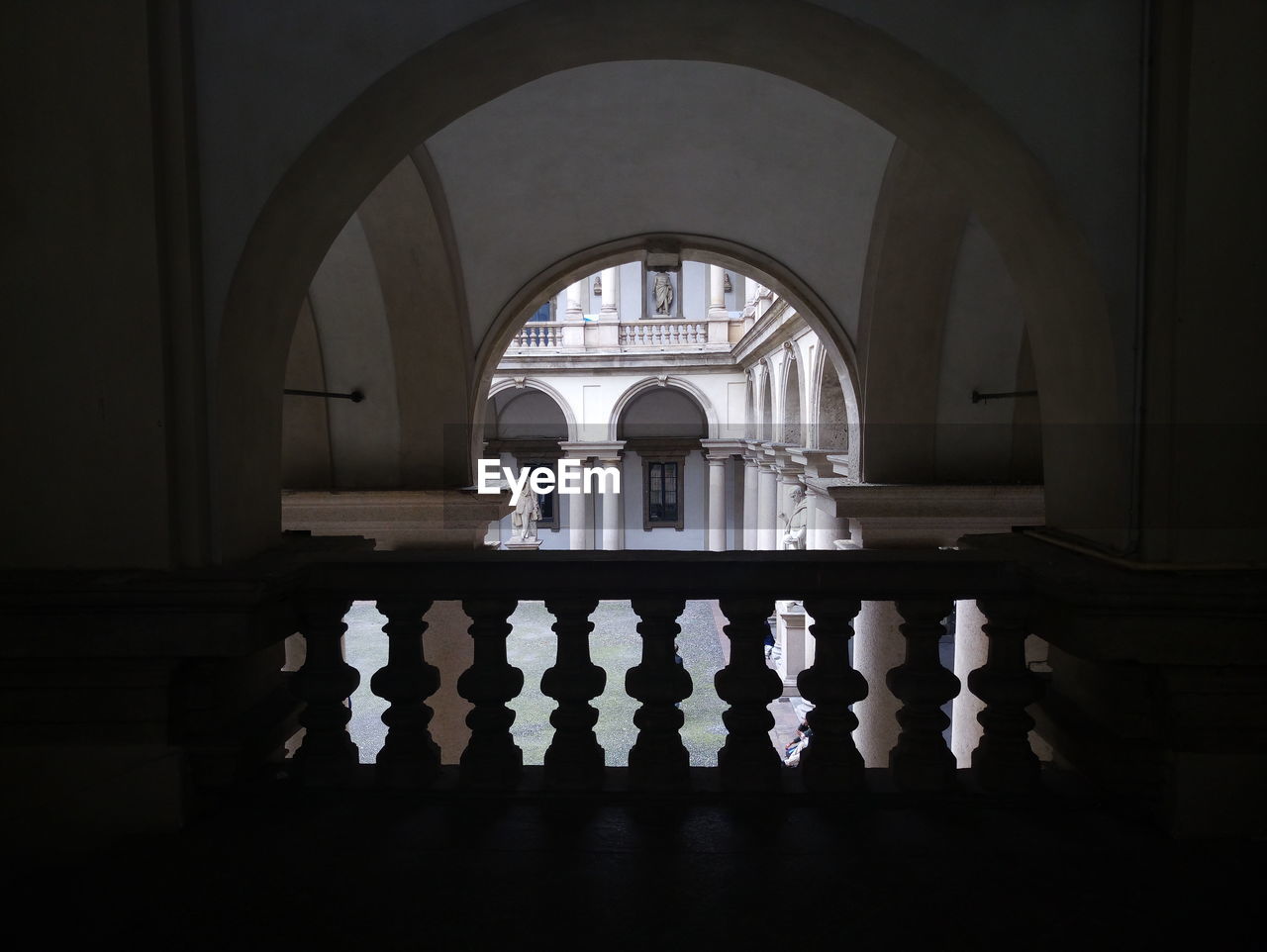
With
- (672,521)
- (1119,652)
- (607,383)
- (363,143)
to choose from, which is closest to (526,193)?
(363,143)

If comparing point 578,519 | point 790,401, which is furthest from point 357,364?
point 578,519

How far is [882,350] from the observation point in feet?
18.3

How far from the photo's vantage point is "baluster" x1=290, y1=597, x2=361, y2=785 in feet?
6.64

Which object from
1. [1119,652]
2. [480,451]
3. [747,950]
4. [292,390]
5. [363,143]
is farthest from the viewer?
[480,451]

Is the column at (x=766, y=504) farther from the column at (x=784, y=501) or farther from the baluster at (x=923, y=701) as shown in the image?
the baluster at (x=923, y=701)

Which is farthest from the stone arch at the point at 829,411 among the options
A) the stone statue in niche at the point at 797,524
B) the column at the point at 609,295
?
the column at the point at 609,295

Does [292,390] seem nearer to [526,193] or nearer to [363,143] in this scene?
[526,193]

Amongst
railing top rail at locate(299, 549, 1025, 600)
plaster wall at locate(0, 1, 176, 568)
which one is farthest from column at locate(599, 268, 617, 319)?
railing top rail at locate(299, 549, 1025, 600)

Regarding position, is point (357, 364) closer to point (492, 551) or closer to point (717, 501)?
point (492, 551)

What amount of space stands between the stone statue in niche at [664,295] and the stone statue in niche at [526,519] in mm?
5907

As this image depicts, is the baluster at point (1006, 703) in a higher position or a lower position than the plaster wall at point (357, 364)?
lower

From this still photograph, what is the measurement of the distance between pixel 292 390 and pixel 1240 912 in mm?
4947

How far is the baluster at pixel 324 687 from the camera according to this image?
2.03m

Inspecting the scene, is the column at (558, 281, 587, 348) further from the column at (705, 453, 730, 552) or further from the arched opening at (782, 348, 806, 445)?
the arched opening at (782, 348, 806, 445)
